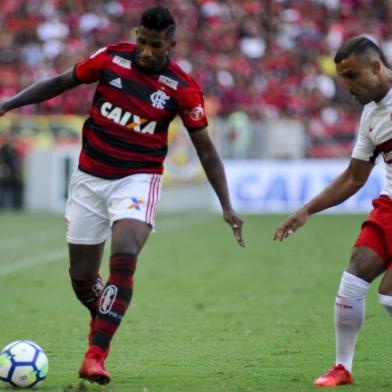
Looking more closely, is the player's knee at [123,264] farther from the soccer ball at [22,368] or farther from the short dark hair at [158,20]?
the short dark hair at [158,20]

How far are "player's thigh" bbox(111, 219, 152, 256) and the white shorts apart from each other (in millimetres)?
42

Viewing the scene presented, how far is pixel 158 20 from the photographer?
6.56 m

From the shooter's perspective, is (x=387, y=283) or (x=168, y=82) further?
(x=168, y=82)

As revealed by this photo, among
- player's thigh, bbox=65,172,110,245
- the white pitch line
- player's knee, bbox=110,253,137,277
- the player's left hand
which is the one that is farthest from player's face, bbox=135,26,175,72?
the white pitch line

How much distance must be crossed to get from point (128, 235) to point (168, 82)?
40.1 inches

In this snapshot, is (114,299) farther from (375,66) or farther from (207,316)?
(207,316)

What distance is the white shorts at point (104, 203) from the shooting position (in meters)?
6.69

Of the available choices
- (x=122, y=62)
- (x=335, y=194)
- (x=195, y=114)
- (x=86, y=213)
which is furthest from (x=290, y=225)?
(x=122, y=62)

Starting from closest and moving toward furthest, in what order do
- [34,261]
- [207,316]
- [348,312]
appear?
1. [348,312]
2. [207,316]
3. [34,261]

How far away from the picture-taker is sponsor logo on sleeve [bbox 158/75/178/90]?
Result: 6754mm

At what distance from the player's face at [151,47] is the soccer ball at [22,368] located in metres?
1.92

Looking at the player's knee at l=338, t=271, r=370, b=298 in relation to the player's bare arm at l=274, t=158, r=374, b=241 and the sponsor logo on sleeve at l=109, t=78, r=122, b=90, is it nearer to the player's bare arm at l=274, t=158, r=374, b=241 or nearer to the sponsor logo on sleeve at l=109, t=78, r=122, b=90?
the player's bare arm at l=274, t=158, r=374, b=241

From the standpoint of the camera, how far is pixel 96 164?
22.5 feet

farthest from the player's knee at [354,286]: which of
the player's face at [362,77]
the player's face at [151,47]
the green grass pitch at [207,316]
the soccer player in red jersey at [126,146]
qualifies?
the player's face at [151,47]
